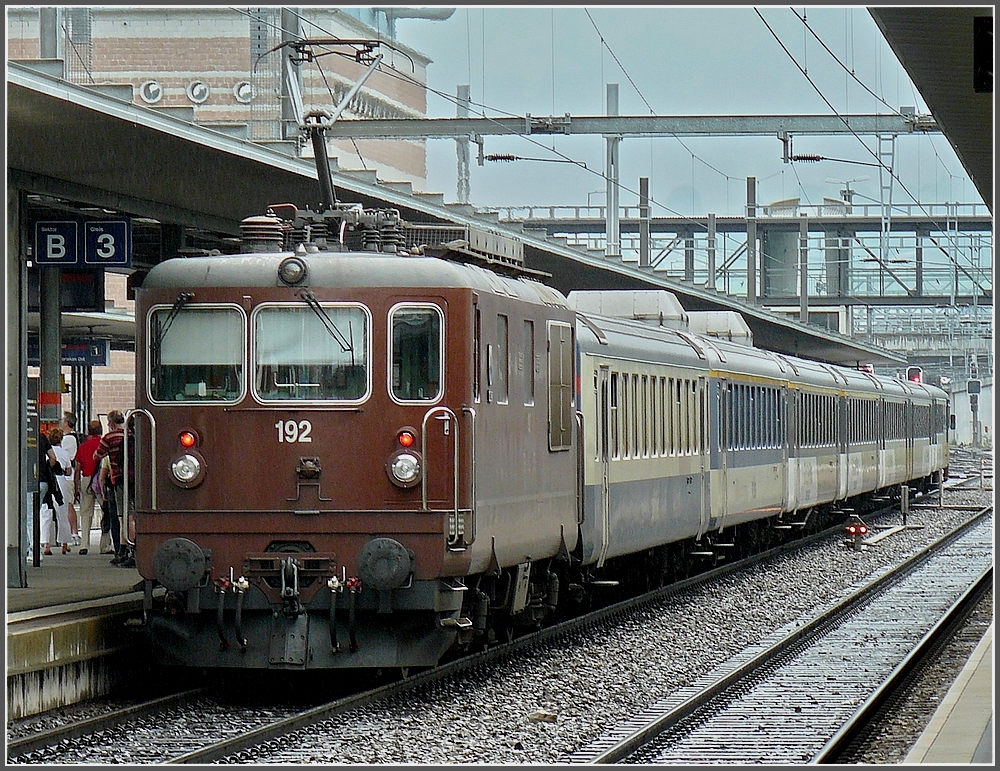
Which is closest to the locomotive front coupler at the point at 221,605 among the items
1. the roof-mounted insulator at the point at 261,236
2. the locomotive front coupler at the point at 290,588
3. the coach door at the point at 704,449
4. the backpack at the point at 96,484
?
the locomotive front coupler at the point at 290,588

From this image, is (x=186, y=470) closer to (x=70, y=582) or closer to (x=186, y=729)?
(x=186, y=729)

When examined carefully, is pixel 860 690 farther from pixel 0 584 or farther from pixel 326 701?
pixel 0 584

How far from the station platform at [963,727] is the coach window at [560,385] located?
3.48 m

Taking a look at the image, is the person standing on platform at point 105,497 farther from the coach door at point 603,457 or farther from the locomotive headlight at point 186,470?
the locomotive headlight at point 186,470

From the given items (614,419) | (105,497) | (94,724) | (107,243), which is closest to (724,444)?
(614,419)

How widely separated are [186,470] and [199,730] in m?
1.71

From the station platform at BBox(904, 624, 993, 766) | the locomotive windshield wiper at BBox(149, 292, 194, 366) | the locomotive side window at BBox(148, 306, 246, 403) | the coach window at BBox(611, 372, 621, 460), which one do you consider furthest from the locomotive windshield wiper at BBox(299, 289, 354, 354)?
the coach window at BBox(611, 372, 621, 460)

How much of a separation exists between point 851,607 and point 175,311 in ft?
31.2

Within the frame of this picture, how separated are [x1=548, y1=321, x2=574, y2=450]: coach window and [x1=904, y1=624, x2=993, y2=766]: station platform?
11.4 ft

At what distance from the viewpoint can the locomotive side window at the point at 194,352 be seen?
11195mm

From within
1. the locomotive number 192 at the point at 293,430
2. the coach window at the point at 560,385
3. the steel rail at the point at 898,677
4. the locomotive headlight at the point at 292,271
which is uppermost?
the locomotive headlight at the point at 292,271

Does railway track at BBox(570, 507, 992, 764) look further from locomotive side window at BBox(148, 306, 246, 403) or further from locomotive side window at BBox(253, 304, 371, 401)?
locomotive side window at BBox(148, 306, 246, 403)

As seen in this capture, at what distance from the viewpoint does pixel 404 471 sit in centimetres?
1088

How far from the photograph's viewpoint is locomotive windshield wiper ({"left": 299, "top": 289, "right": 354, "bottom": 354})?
1109 centimetres
